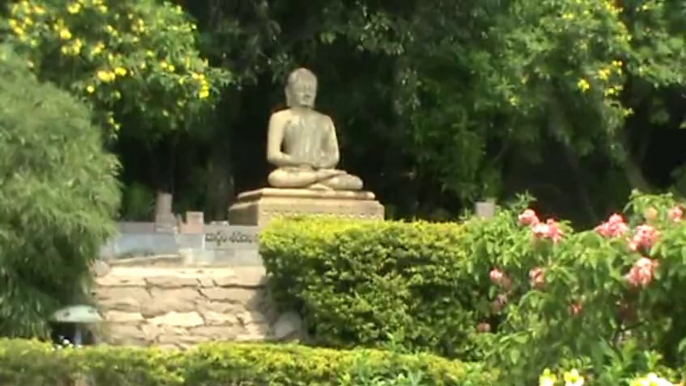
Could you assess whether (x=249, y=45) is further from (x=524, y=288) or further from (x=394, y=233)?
(x=524, y=288)

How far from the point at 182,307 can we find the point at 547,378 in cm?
645

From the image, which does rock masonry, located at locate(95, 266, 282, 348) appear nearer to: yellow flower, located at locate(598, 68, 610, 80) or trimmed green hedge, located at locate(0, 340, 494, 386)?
trimmed green hedge, located at locate(0, 340, 494, 386)

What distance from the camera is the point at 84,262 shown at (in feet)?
32.9

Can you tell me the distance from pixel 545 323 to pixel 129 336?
579 cm

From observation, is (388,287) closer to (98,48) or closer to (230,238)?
(230,238)

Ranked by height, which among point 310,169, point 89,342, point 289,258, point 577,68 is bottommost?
point 89,342

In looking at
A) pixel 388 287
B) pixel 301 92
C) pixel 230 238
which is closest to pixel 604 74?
pixel 301 92

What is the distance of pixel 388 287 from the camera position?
10.1 metres

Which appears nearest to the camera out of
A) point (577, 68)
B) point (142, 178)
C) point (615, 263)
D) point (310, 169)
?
point (615, 263)

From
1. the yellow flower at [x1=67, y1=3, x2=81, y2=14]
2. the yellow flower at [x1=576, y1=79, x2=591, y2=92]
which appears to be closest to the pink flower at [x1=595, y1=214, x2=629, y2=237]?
the yellow flower at [x1=67, y1=3, x2=81, y2=14]

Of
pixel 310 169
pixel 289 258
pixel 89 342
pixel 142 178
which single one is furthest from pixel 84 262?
pixel 142 178

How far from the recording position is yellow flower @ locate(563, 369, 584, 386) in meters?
4.61

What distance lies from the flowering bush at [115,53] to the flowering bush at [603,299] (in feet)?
23.8

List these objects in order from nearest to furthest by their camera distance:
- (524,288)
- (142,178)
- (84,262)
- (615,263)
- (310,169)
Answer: (615,263) < (524,288) < (84,262) < (310,169) < (142,178)
